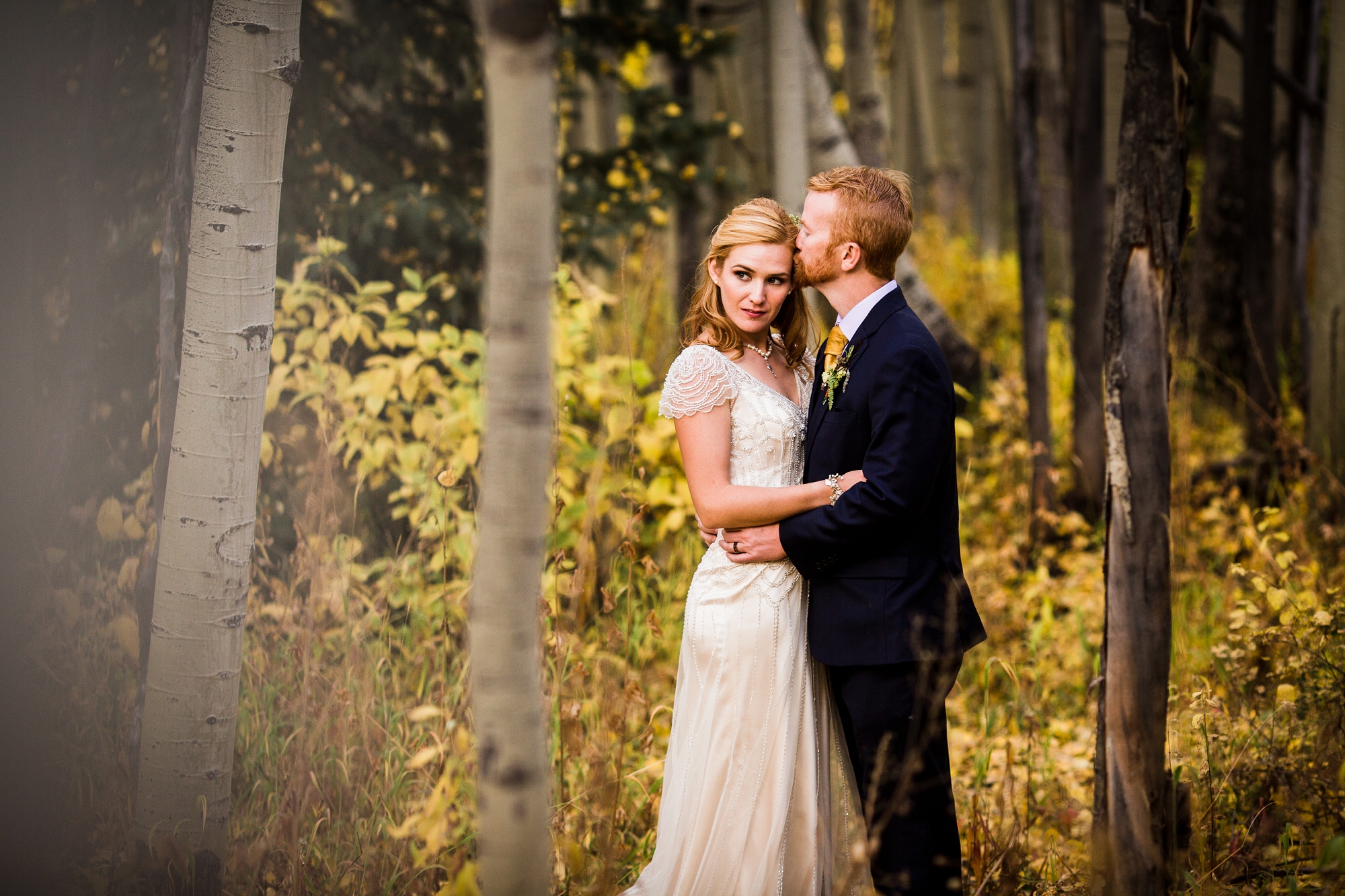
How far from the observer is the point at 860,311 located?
242 cm

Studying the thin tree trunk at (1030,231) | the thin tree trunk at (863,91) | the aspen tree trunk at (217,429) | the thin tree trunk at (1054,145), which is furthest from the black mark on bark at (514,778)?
the thin tree trunk at (1054,145)

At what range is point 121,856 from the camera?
246 centimetres

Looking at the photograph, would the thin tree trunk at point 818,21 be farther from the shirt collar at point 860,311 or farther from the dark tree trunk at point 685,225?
the shirt collar at point 860,311

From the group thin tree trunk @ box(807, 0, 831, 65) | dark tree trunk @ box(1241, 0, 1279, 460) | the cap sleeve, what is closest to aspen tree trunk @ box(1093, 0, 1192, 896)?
the cap sleeve

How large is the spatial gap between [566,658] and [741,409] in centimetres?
129

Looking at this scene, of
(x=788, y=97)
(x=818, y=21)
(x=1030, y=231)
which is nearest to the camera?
(x=788, y=97)

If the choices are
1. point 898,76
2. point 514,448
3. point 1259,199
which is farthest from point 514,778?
point 898,76

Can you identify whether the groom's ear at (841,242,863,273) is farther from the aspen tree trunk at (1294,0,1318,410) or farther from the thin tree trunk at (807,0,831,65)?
the thin tree trunk at (807,0,831,65)

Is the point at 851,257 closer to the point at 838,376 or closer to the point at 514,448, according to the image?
the point at 838,376

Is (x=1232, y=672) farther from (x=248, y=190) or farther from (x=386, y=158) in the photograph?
(x=386, y=158)

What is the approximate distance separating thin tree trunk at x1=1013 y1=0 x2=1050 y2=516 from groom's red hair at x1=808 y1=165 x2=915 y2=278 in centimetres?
374

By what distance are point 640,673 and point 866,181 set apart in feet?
7.57

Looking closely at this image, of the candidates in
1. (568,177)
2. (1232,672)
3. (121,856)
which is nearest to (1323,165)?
(1232,672)

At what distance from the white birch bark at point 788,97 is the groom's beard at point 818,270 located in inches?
121
